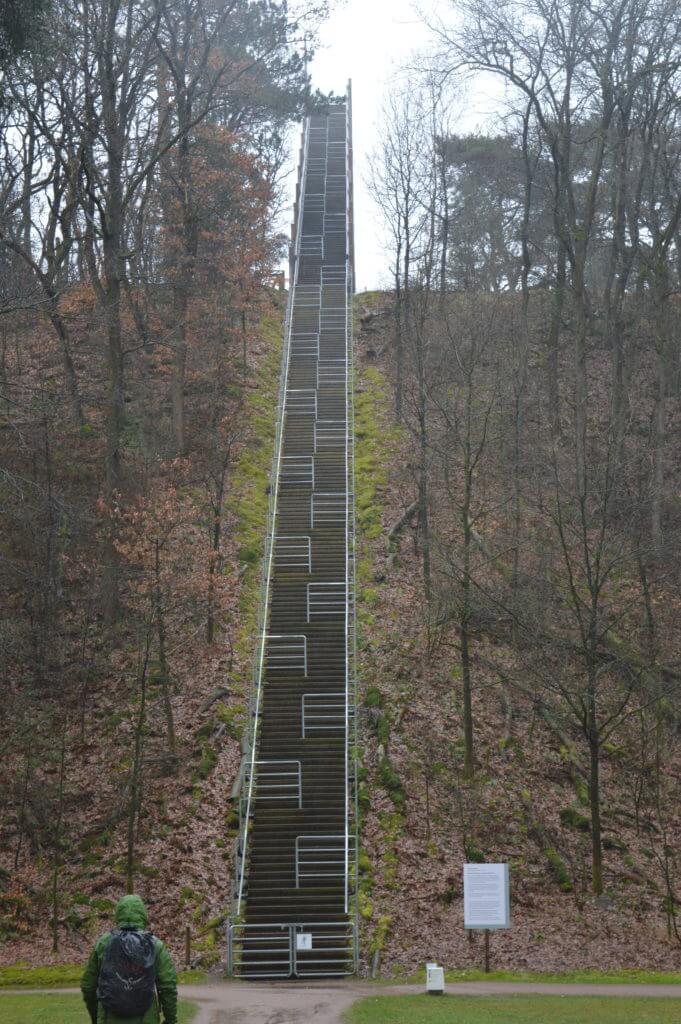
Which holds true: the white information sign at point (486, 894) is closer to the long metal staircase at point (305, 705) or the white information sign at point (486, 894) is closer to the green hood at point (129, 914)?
the long metal staircase at point (305, 705)

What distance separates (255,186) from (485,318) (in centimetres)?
933

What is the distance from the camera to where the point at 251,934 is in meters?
16.1

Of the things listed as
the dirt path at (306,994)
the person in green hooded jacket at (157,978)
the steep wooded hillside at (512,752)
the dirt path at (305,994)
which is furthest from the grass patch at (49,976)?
the person in green hooded jacket at (157,978)

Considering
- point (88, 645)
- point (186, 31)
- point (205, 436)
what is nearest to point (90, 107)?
point (186, 31)

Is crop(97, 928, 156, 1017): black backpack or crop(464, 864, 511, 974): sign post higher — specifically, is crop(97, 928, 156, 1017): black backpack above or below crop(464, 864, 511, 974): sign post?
above

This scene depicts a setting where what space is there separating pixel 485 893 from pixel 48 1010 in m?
5.75

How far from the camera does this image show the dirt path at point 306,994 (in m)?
12.5

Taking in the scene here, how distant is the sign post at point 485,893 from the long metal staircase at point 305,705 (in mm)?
1911

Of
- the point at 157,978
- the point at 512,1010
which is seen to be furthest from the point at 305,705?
the point at 157,978

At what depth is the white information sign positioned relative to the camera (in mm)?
14562

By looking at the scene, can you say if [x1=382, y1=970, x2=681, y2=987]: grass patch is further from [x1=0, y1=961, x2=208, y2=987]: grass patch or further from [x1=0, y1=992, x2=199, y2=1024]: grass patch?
[x1=0, y1=992, x2=199, y2=1024]: grass patch

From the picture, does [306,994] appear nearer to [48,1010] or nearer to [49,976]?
[48,1010]

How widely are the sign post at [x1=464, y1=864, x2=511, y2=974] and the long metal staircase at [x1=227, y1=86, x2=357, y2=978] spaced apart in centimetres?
191

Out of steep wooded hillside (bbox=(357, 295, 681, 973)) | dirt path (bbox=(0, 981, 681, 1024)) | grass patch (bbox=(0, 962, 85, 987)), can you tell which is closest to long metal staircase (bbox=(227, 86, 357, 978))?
steep wooded hillside (bbox=(357, 295, 681, 973))
